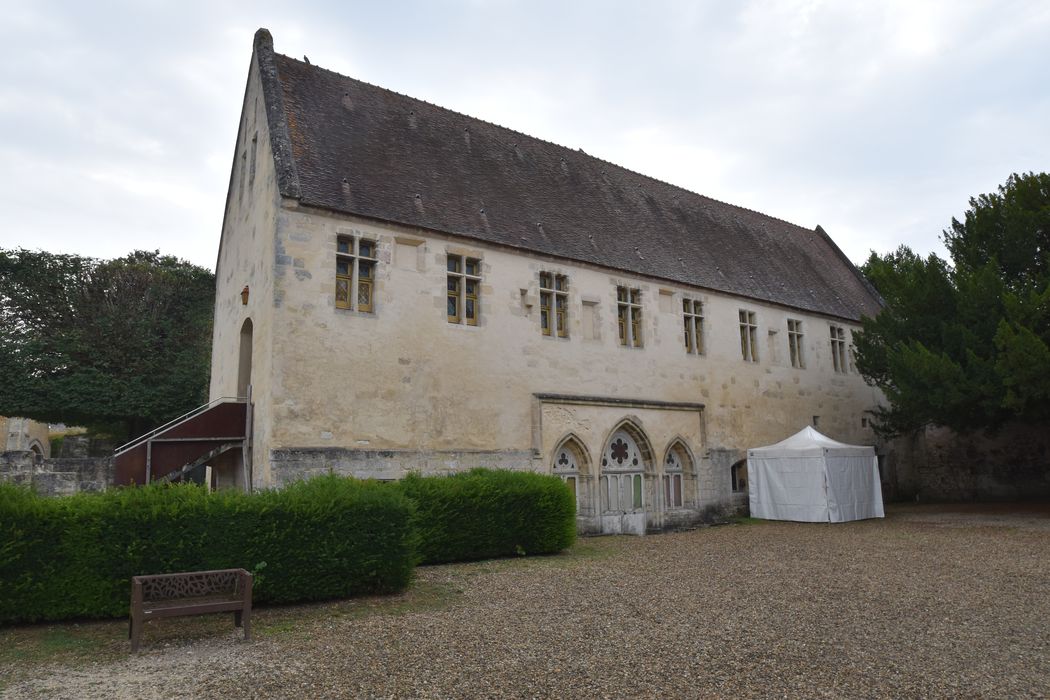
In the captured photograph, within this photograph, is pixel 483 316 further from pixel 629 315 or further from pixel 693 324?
pixel 693 324

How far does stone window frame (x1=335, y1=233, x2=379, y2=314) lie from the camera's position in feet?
42.1

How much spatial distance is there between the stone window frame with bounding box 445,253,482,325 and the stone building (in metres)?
0.04

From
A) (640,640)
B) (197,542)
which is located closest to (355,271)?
(197,542)

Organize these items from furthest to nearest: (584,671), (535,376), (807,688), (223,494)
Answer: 1. (535,376)
2. (223,494)
3. (584,671)
4. (807,688)

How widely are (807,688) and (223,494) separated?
5.88 metres

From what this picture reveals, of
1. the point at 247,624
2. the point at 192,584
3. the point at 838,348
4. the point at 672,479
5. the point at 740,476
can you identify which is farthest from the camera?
the point at 838,348

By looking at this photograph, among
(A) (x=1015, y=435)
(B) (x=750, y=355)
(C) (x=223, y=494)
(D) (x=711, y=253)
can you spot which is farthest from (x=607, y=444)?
(A) (x=1015, y=435)

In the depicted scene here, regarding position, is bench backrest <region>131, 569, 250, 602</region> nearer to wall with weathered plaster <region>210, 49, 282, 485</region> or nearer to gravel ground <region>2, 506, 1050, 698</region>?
gravel ground <region>2, 506, 1050, 698</region>

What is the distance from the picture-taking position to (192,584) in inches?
251

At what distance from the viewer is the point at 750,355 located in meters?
19.2

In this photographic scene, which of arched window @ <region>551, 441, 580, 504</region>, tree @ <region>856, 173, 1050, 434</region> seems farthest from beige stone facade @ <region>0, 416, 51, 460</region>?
tree @ <region>856, 173, 1050, 434</region>

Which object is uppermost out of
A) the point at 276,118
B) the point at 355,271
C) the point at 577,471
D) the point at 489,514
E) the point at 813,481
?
the point at 276,118

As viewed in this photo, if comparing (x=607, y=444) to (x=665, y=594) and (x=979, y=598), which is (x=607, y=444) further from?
(x=979, y=598)

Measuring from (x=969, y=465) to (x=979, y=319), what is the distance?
30.1 ft
